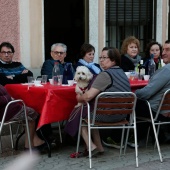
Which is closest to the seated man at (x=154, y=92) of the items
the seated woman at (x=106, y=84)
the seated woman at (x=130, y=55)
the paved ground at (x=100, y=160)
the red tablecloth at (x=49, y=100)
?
the seated woman at (x=106, y=84)

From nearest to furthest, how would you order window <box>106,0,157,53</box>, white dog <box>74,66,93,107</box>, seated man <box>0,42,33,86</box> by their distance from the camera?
white dog <box>74,66,93,107</box> → seated man <box>0,42,33,86</box> → window <box>106,0,157,53</box>

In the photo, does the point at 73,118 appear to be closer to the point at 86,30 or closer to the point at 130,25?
the point at 86,30

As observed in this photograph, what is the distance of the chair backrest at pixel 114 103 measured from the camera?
505 centimetres

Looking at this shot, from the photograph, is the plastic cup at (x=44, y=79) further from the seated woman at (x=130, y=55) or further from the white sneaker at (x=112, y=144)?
the seated woman at (x=130, y=55)

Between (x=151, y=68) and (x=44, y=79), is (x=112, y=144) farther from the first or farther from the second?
(x=151, y=68)

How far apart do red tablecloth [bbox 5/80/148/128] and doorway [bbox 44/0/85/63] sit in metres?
3.32

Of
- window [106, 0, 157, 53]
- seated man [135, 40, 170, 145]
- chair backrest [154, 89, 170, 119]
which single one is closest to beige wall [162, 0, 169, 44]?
window [106, 0, 157, 53]

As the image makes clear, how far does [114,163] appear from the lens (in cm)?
532

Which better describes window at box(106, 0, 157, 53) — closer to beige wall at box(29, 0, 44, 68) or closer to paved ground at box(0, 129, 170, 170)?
beige wall at box(29, 0, 44, 68)

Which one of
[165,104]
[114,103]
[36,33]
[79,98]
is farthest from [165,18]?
[114,103]

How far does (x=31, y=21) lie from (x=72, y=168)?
12.2 feet

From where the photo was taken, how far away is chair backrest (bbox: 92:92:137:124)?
5.05 m

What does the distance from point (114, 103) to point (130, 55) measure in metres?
2.69

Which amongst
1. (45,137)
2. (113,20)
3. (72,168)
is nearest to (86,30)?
(113,20)
